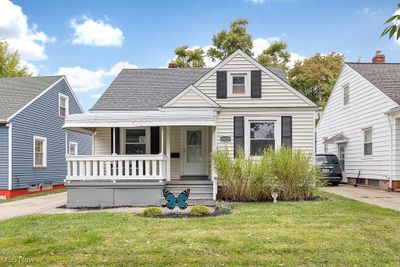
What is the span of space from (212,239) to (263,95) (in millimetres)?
9014

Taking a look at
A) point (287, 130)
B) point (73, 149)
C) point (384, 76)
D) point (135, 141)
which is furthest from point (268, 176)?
point (73, 149)

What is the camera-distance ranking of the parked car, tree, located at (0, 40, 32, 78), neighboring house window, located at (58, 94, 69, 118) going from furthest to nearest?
tree, located at (0, 40, 32, 78), neighboring house window, located at (58, 94, 69, 118), the parked car

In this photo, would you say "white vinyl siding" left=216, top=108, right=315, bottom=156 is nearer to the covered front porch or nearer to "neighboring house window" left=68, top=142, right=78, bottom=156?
the covered front porch

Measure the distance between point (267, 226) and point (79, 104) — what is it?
1847cm

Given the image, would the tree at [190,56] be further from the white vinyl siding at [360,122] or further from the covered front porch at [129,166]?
the covered front porch at [129,166]

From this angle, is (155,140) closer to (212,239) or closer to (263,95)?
(263,95)

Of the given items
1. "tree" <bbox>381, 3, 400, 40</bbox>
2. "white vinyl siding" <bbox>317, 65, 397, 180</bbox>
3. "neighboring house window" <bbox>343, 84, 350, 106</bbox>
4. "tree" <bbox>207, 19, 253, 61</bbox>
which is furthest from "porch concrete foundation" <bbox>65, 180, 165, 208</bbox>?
"tree" <bbox>207, 19, 253, 61</bbox>

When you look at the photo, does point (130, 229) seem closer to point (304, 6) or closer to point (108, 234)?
point (108, 234)

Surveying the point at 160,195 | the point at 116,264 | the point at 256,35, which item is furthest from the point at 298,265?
the point at 256,35

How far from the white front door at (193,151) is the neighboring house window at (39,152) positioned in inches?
325

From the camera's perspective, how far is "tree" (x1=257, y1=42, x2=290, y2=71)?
113 feet

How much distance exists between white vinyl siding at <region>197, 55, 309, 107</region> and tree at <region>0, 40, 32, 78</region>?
1005 inches

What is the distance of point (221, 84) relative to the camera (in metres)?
14.9

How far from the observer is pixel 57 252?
591cm
